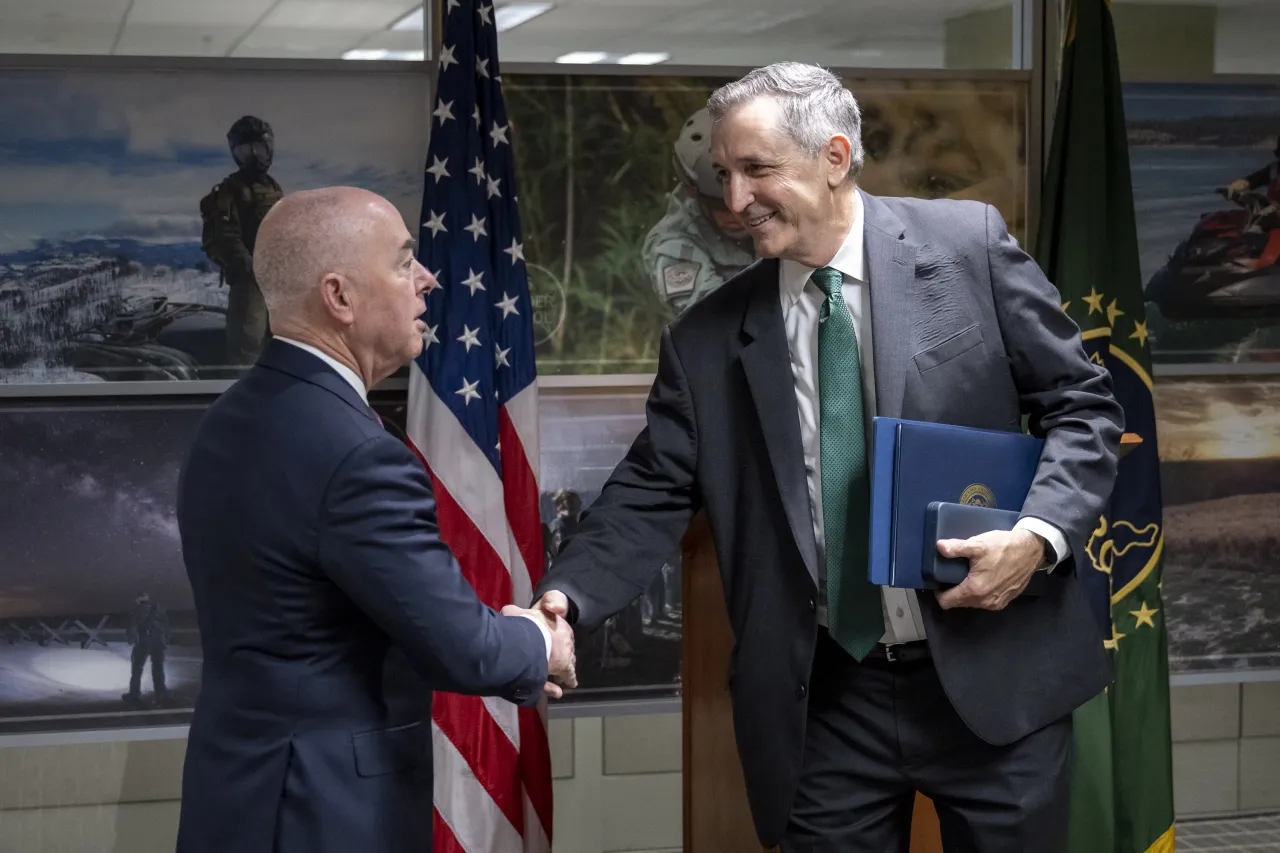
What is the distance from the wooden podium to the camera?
2.80 metres

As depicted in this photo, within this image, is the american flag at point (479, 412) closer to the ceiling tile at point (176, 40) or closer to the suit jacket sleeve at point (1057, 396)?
the ceiling tile at point (176, 40)

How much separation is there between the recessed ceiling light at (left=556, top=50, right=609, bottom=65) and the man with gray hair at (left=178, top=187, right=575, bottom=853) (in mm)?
2188

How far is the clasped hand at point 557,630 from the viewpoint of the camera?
7.24 ft

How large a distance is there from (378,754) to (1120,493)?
8.31 ft

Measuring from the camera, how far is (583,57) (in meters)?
4.05

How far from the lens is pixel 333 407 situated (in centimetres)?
187

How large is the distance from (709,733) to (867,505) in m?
0.97

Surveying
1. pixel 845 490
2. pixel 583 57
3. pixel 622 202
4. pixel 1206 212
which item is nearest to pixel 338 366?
pixel 845 490

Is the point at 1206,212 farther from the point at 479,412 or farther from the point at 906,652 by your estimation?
the point at 906,652

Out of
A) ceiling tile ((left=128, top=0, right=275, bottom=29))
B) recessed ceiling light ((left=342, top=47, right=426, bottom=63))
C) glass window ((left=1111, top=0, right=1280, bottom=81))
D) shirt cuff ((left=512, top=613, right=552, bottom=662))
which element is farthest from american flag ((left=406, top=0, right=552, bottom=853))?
glass window ((left=1111, top=0, right=1280, bottom=81))

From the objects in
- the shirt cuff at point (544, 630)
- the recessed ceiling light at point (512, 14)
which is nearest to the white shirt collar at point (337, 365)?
the shirt cuff at point (544, 630)

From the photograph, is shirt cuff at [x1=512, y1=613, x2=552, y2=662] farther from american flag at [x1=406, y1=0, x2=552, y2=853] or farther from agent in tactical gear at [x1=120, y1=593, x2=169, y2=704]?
agent in tactical gear at [x1=120, y1=593, x2=169, y2=704]

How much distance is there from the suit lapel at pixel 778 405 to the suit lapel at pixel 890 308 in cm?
14

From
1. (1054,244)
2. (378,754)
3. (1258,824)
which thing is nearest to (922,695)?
(378,754)
